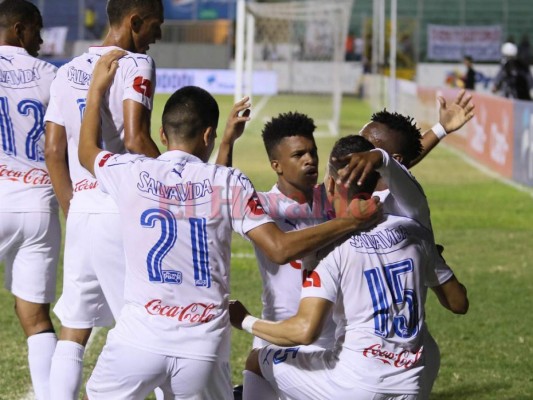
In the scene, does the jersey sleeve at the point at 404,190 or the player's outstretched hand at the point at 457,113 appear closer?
the jersey sleeve at the point at 404,190

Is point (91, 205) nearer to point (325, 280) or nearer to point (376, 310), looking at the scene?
point (325, 280)

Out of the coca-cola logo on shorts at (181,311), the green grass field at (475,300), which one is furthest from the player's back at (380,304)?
the green grass field at (475,300)

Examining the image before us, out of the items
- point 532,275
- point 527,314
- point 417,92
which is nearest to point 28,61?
point 527,314

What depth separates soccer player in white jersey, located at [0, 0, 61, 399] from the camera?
6.39 meters

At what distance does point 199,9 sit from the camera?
53.2m

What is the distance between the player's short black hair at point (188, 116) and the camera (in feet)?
15.6

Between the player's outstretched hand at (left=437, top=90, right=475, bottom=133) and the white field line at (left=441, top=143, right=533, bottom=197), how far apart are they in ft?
39.4

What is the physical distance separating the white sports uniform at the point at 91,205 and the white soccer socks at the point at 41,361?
480 millimetres

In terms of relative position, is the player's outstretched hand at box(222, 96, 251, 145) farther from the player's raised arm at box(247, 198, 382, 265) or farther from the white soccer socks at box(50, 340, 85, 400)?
the white soccer socks at box(50, 340, 85, 400)

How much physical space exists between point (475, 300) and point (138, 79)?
220 inches

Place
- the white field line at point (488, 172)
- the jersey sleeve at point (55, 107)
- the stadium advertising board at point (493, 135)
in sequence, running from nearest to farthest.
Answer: the jersey sleeve at point (55, 107)
the white field line at point (488, 172)
the stadium advertising board at point (493, 135)

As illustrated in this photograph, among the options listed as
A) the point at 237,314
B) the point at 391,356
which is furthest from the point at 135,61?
the point at 391,356

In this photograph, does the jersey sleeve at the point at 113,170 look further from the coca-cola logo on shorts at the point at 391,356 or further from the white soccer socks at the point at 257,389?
the coca-cola logo on shorts at the point at 391,356

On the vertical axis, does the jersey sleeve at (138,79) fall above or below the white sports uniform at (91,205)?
above
